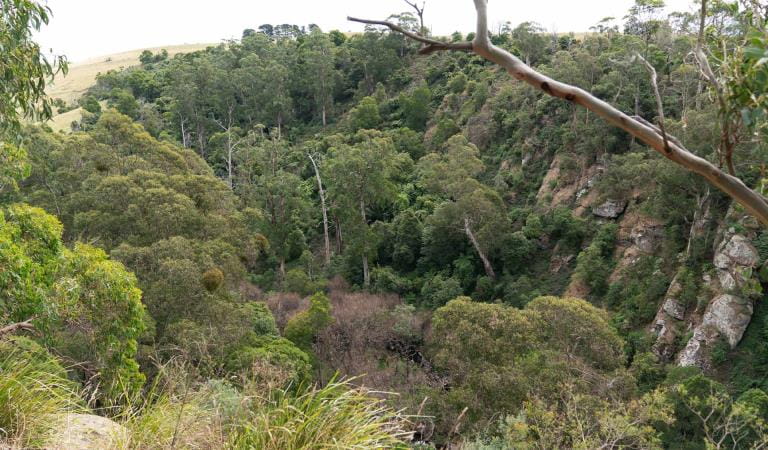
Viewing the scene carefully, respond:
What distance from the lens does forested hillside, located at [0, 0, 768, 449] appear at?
321 cm

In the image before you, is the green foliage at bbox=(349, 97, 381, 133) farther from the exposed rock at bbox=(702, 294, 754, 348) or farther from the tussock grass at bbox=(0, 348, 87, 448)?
the tussock grass at bbox=(0, 348, 87, 448)

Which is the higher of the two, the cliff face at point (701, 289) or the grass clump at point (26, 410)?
the grass clump at point (26, 410)

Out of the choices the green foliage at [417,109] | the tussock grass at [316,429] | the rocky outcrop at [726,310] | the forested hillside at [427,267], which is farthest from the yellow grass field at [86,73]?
the tussock grass at [316,429]

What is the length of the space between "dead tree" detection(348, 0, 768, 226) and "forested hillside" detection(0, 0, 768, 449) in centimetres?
2

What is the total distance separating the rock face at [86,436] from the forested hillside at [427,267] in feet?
0.09

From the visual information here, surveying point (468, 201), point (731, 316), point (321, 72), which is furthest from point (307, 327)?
point (321, 72)

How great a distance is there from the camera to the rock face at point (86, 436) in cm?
300

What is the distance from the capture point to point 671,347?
1536 centimetres

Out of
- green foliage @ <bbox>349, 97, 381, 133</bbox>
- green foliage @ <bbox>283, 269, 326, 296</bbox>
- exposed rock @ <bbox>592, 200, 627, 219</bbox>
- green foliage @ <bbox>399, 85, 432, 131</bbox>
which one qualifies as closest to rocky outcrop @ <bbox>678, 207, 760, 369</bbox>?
exposed rock @ <bbox>592, 200, 627, 219</bbox>

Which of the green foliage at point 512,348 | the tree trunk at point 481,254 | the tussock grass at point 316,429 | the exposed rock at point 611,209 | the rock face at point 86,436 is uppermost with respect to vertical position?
the tussock grass at point 316,429

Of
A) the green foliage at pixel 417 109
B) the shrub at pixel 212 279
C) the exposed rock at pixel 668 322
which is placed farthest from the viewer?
the green foliage at pixel 417 109

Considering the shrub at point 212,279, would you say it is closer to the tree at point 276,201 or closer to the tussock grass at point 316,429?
the tree at point 276,201

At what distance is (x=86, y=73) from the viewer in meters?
65.1

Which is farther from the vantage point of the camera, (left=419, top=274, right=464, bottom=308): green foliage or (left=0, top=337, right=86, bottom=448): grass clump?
(left=419, top=274, right=464, bottom=308): green foliage
